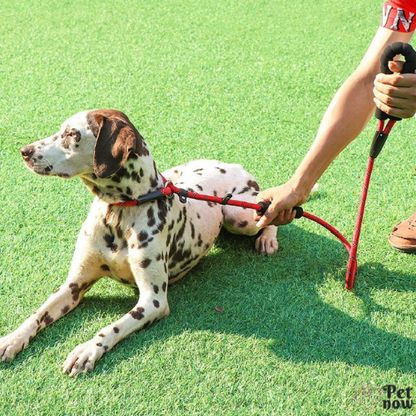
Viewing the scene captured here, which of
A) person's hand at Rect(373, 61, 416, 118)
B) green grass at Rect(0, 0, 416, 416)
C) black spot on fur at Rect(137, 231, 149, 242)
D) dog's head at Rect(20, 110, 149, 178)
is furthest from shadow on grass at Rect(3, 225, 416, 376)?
person's hand at Rect(373, 61, 416, 118)

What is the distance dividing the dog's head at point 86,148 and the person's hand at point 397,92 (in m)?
1.35

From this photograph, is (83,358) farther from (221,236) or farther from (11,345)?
(221,236)

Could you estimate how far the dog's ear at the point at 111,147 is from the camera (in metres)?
3.31

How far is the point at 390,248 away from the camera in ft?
14.5

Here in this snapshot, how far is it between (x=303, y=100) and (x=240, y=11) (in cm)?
297

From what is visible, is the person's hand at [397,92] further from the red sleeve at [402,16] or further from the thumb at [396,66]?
the red sleeve at [402,16]

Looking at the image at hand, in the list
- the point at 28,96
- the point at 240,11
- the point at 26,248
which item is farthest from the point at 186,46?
the point at 26,248

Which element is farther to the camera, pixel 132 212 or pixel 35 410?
pixel 132 212

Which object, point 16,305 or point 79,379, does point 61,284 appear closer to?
point 16,305

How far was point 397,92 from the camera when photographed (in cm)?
318

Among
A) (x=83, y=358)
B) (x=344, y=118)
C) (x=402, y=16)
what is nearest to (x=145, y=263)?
(x=83, y=358)

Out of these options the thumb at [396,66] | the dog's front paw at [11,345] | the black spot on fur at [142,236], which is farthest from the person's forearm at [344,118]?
the dog's front paw at [11,345]

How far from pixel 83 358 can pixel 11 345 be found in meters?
0.41

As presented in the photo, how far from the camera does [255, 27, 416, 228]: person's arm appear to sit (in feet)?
11.9
